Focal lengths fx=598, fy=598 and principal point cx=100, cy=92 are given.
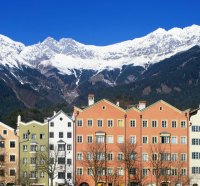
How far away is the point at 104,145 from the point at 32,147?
45.0 ft

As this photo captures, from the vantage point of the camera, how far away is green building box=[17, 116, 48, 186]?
370 ft

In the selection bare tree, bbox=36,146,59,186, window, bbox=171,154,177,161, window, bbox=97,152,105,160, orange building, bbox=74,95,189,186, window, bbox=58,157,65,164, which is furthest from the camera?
window, bbox=58,157,65,164

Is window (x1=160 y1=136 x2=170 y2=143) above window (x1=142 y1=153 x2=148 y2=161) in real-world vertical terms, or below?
above

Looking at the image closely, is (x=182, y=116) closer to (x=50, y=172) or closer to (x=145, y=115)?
(x=145, y=115)

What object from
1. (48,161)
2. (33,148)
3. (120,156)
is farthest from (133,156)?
(33,148)

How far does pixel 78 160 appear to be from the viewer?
113000 millimetres

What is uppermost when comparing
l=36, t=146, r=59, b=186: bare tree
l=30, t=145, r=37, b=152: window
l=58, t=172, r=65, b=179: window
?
l=30, t=145, r=37, b=152: window

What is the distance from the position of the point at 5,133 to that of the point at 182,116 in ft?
110

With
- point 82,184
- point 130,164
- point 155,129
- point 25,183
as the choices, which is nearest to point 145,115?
point 155,129

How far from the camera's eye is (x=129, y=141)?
112m

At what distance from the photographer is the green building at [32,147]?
113 meters

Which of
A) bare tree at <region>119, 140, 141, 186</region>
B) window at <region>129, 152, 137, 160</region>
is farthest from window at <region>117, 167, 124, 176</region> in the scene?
window at <region>129, 152, 137, 160</region>

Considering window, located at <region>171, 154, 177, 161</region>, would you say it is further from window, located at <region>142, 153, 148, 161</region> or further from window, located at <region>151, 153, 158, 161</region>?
window, located at <region>142, 153, 148, 161</region>

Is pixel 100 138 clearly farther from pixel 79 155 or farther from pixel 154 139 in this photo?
pixel 154 139
